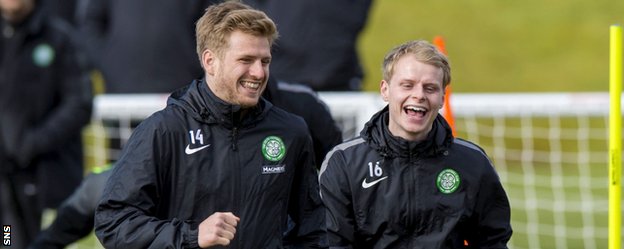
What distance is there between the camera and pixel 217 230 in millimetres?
5027

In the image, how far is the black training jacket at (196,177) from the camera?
5.27 metres

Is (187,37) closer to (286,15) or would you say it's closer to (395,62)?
(286,15)

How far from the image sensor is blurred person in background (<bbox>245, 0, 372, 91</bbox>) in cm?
1000

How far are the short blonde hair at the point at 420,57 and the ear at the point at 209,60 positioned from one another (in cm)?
79

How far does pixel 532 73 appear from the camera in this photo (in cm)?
2545

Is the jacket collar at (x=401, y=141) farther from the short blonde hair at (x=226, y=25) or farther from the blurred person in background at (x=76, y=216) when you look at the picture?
the blurred person in background at (x=76, y=216)

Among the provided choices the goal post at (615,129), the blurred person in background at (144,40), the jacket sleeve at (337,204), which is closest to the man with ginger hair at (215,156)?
the jacket sleeve at (337,204)

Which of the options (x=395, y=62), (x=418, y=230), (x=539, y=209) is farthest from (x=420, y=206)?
(x=539, y=209)

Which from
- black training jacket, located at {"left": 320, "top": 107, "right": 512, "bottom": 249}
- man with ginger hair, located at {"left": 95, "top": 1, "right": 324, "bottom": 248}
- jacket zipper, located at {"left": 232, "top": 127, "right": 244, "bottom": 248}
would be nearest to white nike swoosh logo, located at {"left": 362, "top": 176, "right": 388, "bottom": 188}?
black training jacket, located at {"left": 320, "top": 107, "right": 512, "bottom": 249}

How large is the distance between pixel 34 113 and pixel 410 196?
433cm

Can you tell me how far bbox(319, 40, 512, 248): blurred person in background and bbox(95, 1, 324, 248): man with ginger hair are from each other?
303mm

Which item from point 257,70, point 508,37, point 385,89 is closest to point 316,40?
point 385,89

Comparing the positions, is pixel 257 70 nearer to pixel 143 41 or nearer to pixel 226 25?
pixel 226 25

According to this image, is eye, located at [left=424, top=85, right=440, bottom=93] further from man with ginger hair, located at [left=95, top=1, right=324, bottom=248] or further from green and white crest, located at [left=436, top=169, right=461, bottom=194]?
man with ginger hair, located at [left=95, top=1, right=324, bottom=248]
